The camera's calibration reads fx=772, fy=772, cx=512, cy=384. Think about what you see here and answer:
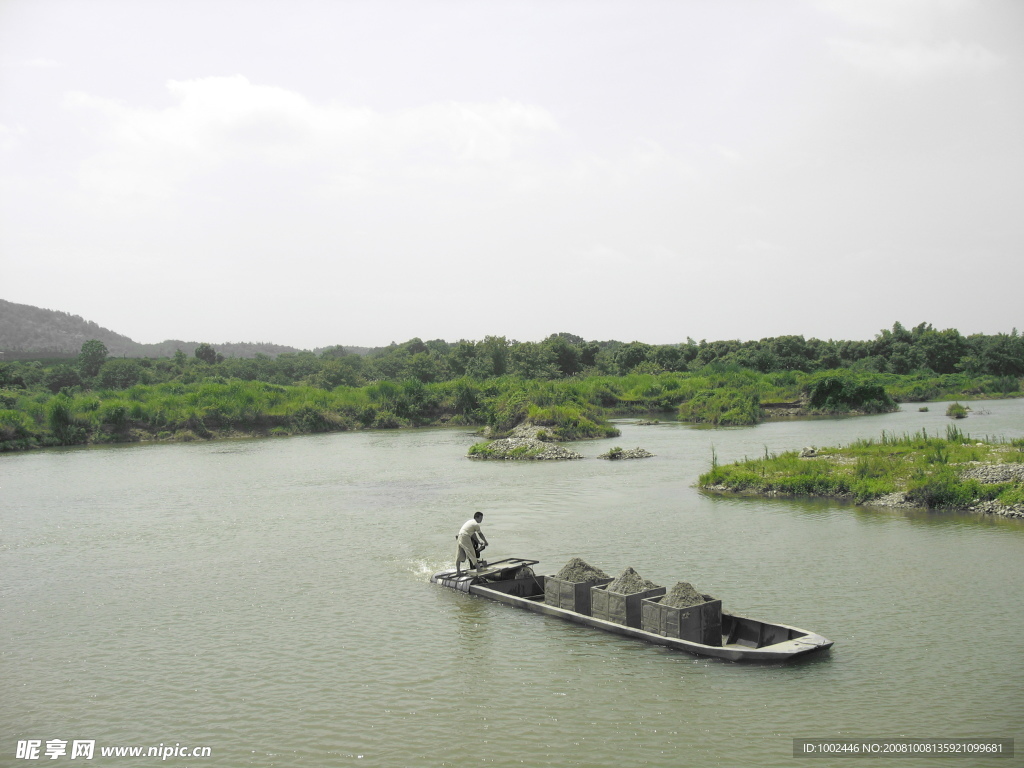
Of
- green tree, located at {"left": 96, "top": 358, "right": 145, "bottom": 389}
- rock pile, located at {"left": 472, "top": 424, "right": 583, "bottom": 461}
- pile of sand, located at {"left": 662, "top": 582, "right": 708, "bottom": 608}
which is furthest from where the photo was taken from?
green tree, located at {"left": 96, "top": 358, "right": 145, "bottom": 389}

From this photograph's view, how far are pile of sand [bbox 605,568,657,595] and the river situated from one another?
0.77m

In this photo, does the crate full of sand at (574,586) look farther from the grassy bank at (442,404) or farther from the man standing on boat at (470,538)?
the grassy bank at (442,404)

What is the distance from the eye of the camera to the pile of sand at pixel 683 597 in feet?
38.0

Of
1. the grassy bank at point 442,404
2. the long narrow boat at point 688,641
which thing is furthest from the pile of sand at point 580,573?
the grassy bank at point 442,404

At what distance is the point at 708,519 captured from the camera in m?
21.9

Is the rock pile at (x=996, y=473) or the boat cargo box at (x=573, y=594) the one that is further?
the rock pile at (x=996, y=473)

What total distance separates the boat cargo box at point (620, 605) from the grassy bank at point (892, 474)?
41.1 ft

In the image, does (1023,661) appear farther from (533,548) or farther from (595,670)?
(533,548)

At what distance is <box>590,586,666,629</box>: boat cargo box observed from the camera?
12172mm

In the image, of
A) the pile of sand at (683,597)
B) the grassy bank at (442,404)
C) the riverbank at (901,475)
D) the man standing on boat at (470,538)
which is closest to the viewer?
the pile of sand at (683,597)

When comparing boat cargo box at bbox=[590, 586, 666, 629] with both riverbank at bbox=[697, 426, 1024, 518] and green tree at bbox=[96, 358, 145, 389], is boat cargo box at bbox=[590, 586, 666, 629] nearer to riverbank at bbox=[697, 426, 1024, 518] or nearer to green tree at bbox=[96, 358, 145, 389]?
riverbank at bbox=[697, 426, 1024, 518]

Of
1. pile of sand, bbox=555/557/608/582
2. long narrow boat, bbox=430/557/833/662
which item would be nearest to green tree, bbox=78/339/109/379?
long narrow boat, bbox=430/557/833/662

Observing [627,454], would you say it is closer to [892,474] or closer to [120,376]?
[892,474]

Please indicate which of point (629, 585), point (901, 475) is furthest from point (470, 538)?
point (901, 475)
